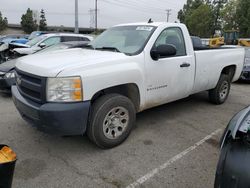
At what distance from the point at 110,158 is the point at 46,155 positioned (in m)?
0.90

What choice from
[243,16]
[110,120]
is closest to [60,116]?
[110,120]

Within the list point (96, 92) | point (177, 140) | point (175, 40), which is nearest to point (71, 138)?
point (96, 92)

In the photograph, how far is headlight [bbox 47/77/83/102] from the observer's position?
2.99 metres

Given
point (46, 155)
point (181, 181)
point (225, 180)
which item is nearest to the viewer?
point (225, 180)

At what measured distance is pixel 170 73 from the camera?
422cm

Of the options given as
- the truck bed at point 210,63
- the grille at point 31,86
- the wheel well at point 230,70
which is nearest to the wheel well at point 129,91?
the grille at point 31,86

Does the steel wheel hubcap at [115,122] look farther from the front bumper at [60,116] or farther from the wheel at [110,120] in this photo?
the front bumper at [60,116]

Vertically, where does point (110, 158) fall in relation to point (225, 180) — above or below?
below

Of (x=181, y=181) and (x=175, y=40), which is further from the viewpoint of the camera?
(x=175, y=40)

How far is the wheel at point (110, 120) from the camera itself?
3.32m

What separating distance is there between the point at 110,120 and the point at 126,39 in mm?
1525

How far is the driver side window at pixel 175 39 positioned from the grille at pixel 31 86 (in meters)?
2.23

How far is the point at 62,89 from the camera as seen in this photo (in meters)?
3.00

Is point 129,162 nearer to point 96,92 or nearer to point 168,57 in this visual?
point 96,92
